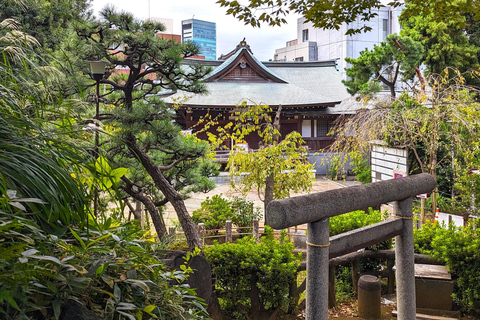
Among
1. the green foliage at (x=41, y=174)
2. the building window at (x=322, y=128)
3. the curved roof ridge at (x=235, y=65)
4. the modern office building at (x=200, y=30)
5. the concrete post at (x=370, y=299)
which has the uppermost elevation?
the modern office building at (x=200, y=30)

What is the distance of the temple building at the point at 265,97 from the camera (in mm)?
15125

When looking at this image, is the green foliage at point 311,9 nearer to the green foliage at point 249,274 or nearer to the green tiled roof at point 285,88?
the green foliage at point 249,274

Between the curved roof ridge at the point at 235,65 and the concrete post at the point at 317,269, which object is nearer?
the concrete post at the point at 317,269

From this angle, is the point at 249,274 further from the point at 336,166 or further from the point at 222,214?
the point at 336,166

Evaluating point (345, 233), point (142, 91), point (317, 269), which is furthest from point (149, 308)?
point (142, 91)

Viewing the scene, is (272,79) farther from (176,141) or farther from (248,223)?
(176,141)

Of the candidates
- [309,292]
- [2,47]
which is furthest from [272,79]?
[2,47]

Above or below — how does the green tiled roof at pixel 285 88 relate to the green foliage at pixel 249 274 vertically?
above

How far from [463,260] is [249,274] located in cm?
206

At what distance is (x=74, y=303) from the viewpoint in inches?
27.5

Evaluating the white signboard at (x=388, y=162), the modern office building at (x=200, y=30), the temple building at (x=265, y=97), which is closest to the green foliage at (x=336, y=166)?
the white signboard at (x=388, y=162)

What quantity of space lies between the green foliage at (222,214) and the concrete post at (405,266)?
172 inches

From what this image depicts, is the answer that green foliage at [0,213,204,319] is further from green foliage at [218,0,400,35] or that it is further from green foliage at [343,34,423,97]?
green foliage at [343,34,423,97]

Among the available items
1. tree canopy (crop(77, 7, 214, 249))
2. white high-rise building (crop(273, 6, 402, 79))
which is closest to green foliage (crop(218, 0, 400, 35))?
tree canopy (crop(77, 7, 214, 249))
